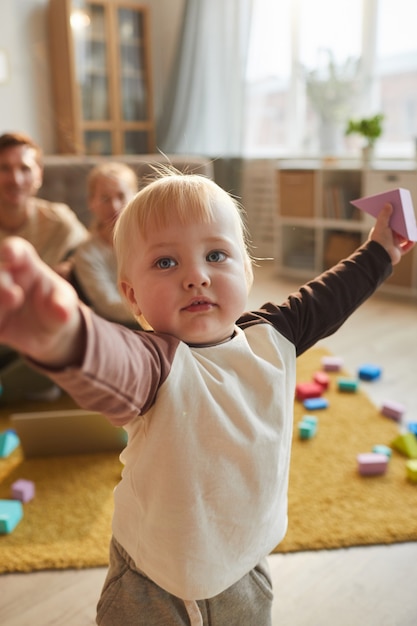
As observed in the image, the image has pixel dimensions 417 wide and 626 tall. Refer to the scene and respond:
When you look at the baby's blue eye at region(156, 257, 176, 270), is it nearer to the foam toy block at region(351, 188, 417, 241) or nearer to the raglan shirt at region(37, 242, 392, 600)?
the raglan shirt at region(37, 242, 392, 600)

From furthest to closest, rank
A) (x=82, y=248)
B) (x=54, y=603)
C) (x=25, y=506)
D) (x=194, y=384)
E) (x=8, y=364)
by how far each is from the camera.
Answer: (x=8, y=364)
(x=82, y=248)
(x=25, y=506)
(x=54, y=603)
(x=194, y=384)

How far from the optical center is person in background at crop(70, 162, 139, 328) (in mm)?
1840

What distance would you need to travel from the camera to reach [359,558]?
118 cm

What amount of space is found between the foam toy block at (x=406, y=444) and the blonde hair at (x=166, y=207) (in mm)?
1028

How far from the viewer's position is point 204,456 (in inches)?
26.1

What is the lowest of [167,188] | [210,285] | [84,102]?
[210,285]

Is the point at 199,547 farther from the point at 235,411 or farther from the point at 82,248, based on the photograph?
the point at 82,248

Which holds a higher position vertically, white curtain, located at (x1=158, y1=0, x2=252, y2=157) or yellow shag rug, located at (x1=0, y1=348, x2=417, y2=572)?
white curtain, located at (x1=158, y1=0, x2=252, y2=157)

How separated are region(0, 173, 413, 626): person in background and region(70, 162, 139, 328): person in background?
1.10 m

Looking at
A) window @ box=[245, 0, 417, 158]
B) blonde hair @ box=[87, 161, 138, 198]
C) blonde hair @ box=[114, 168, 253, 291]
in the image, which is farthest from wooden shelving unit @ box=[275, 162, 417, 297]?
blonde hair @ box=[114, 168, 253, 291]

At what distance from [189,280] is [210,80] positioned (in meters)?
3.78

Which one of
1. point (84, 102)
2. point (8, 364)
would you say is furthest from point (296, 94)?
point (8, 364)

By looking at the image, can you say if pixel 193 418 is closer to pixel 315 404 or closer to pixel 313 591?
pixel 313 591

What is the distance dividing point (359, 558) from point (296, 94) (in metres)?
3.40
